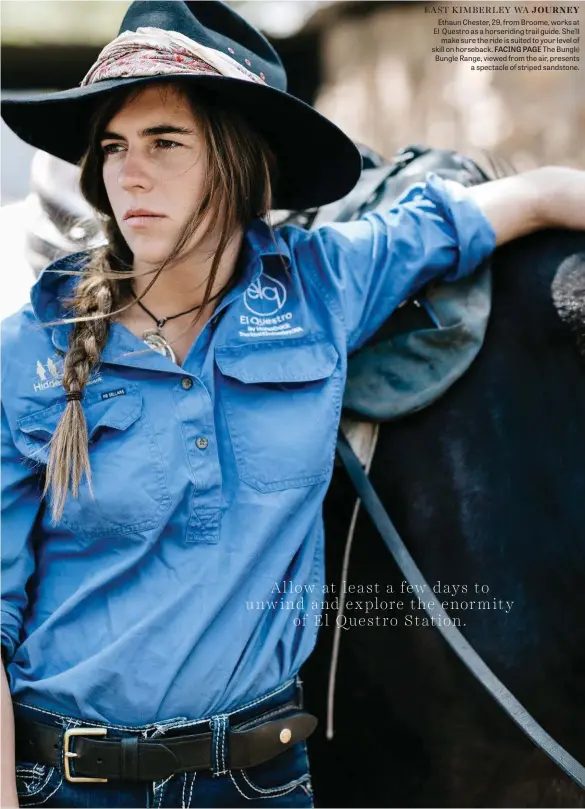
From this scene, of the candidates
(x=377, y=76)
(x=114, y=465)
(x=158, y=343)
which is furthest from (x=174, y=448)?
(x=377, y=76)

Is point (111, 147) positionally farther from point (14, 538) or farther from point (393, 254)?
point (14, 538)

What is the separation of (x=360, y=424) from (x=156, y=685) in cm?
63

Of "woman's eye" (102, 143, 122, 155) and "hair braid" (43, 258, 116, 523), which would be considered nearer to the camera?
"hair braid" (43, 258, 116, 523)

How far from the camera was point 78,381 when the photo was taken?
4.39 ft

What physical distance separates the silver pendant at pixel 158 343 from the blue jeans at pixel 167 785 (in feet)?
1.92

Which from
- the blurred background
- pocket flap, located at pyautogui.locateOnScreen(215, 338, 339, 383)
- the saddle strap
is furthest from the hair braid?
the blurred background

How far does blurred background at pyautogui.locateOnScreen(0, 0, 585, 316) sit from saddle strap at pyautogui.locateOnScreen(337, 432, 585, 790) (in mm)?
2571

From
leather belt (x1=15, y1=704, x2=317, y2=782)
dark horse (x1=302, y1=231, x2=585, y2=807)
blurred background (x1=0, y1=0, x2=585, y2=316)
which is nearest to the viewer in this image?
leather belt (x1=15, y1=704, x2=317, y2=782)

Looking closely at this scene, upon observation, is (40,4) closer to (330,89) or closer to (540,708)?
(330,89)

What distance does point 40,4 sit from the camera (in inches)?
150

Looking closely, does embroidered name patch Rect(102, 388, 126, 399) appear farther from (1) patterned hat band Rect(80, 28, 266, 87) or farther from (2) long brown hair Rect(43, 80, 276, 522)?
(1) patterned hat band Rect(80, 28, 266, 87)

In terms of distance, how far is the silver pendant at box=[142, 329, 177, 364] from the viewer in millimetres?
1426

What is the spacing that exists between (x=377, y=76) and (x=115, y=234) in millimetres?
3828

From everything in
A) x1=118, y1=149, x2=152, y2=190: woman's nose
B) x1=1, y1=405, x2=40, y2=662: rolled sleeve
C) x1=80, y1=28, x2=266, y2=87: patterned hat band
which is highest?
x1=80, y1=28, x2=266, y2=87: patterned hat band
